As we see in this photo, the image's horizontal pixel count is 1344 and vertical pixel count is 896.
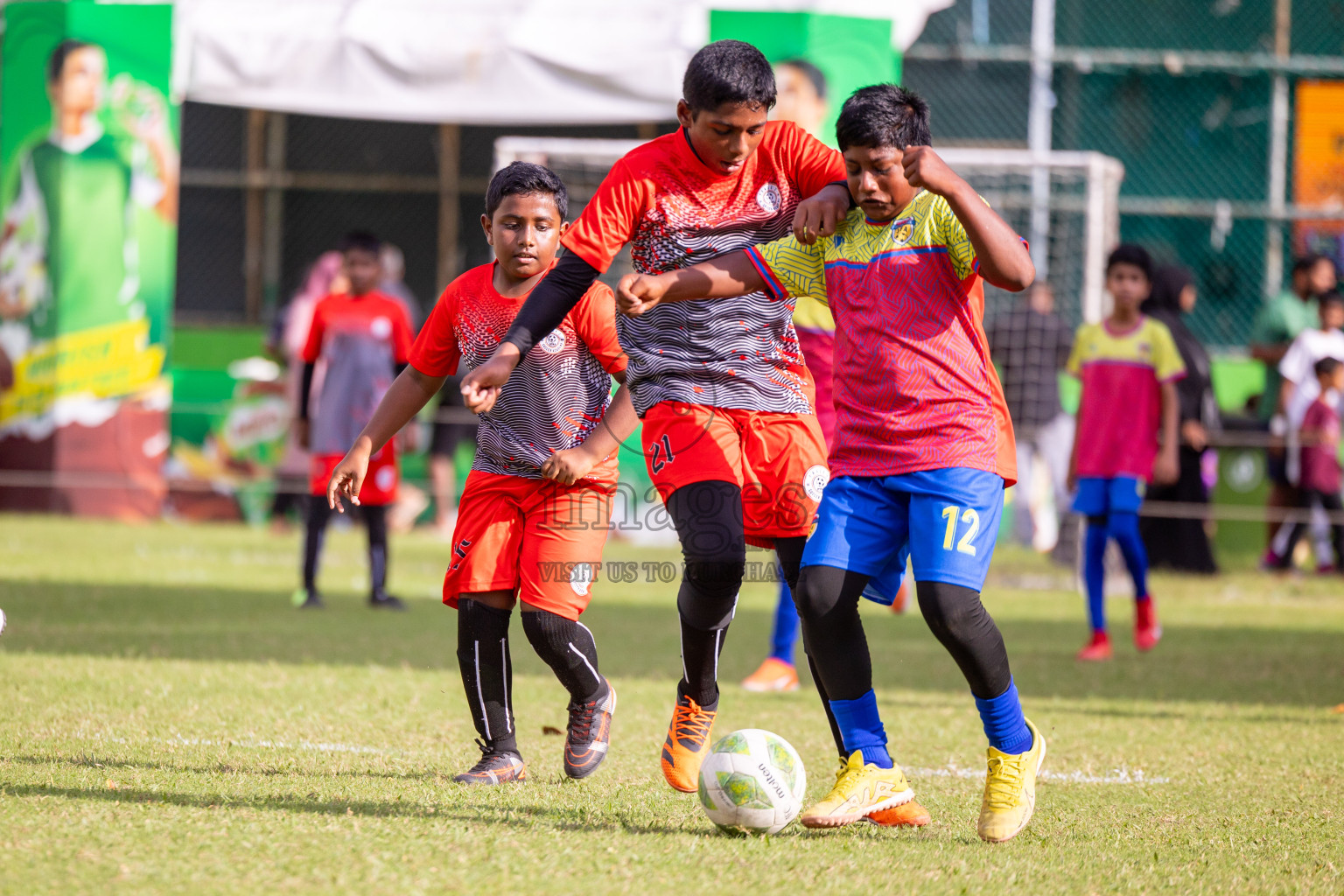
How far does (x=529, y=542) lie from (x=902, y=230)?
4.44ft

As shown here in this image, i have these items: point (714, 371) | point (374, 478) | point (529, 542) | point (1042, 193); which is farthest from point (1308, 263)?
point (529, 542)

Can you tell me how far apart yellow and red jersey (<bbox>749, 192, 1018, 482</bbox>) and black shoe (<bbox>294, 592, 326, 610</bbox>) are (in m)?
5.23

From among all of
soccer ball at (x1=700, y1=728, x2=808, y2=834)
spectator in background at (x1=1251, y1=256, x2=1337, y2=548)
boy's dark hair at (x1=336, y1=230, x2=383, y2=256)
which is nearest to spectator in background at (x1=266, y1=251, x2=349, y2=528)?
boy's dark hair at (x1=336, y1=230, x2=383, y2=256)

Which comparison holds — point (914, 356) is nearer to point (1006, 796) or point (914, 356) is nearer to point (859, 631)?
point (859, 631)

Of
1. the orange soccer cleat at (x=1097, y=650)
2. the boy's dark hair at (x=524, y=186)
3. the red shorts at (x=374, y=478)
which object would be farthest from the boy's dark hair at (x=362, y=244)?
the orange soccer cleat at (x=1097, y=650)

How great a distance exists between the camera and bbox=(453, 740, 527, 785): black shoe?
4.07 metres

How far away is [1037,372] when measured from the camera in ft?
40.3

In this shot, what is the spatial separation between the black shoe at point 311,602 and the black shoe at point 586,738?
14.4ft

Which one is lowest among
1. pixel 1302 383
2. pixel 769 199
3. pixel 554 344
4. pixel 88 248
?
pixel 554 344

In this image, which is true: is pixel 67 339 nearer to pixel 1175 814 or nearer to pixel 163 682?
pixel 163 682

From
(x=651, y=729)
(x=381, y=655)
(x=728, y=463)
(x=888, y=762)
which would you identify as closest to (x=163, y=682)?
(x=381, y=655)

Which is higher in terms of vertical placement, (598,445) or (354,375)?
(354,375)

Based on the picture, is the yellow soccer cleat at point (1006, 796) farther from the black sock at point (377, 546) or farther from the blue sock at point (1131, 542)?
the black sock at point (377, 546)

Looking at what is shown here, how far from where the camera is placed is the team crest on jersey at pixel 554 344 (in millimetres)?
4320
